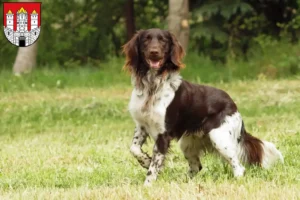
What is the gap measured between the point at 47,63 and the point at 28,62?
2429mm

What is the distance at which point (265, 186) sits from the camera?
7180 millimetres

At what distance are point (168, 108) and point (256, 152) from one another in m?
1.14

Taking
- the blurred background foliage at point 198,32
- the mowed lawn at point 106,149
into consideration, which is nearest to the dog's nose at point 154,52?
the mowed lawn at point 106,149

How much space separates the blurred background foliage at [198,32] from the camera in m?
20.2

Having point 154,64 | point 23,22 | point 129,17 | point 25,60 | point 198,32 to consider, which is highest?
point 154,64

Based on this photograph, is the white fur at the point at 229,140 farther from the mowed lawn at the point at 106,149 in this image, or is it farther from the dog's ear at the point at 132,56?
the dog's ear at the point at 132,56

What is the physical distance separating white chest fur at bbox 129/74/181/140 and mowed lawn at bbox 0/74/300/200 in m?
0.52

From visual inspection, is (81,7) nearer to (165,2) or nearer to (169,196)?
(165,2)

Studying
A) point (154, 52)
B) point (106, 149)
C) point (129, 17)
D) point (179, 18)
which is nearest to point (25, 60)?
point (129, 17)

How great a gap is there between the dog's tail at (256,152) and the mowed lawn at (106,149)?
16 centimetres

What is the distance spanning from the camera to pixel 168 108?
789 centimetres

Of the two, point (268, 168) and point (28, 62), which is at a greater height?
point (268, 168)

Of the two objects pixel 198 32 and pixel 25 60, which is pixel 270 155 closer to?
pixel 198 32

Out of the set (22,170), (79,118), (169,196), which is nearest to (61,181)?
(22,170)
